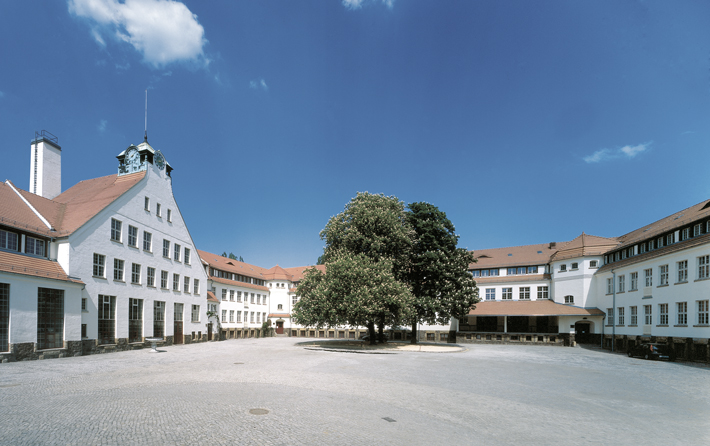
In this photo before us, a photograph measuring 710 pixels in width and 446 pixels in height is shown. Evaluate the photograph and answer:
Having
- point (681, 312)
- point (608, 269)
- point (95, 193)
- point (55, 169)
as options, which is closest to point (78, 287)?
point (95, 193)

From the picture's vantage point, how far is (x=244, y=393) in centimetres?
1390

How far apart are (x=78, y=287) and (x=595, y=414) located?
104 feet

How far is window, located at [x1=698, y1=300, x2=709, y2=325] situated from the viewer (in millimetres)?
30781

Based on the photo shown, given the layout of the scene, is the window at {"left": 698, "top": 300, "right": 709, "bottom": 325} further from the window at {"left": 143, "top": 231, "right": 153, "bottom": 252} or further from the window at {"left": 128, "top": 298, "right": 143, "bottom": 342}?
the window at {"left": 143, "top": 231, "right": 153, "bottom": 252}

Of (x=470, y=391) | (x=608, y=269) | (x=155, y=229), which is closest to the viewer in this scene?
(x=470, y=391)

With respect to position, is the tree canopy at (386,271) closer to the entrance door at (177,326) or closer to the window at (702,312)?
the entrance door at (177,326)

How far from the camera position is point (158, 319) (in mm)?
40219

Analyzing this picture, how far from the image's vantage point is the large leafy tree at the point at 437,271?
4319 centimetres

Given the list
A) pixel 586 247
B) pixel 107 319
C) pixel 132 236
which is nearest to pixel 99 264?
pixel 107 319

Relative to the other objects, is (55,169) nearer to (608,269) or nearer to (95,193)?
(95,193)

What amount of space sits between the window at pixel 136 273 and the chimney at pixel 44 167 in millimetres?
10808

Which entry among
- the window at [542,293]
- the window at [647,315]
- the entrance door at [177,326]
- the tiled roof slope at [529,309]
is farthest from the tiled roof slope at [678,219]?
the entrance door at [177,326]

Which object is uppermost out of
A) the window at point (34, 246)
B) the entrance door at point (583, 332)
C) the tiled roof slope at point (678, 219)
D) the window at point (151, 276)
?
the tiled roof slope at point (678, 219)

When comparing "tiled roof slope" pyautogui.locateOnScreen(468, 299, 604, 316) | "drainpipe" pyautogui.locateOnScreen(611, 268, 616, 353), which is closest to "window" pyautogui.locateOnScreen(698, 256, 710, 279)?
"drainpipe" pyautogui.locateOnScreen(611, 268, 616, 353)
